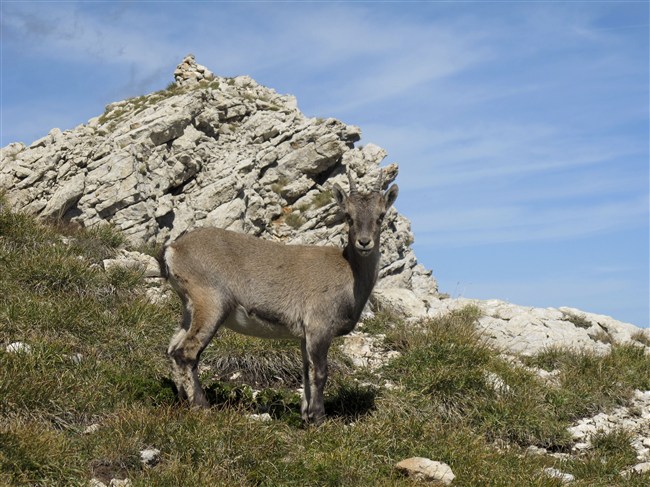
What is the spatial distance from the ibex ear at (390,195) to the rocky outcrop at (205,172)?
51.4 feet

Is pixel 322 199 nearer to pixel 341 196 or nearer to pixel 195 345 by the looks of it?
pixel 341 196

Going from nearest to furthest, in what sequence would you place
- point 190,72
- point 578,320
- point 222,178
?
1. point 578,320
2. point 222,178
3. point 190,72

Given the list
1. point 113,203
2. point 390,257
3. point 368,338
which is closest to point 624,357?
point 368,338

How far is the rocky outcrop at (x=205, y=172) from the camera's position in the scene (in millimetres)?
26750

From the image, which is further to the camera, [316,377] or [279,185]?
[279,185]

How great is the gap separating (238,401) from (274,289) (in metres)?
1.94

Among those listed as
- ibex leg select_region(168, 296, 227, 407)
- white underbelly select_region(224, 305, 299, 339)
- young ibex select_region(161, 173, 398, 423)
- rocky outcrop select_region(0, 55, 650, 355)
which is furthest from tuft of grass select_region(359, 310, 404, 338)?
ibex leg select_region(168, 296, 227, 407)

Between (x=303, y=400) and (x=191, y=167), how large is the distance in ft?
67.1

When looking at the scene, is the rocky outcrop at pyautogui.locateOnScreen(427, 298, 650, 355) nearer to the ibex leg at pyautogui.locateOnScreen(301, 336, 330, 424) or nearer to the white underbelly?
the ibex leg at pyautogui.locateOnScreen(301, 336, 330, 424)

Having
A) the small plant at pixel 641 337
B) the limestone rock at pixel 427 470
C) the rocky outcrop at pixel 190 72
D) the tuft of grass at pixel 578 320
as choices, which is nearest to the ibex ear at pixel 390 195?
the limestone rock at pixel 427 470

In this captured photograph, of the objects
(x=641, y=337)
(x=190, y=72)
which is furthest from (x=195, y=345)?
(x=190, y=72)

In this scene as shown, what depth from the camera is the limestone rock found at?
882cm

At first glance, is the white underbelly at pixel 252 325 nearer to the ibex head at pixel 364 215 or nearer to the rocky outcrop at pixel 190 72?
the ibex head at pixel 364 215

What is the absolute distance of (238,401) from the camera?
11.6m
